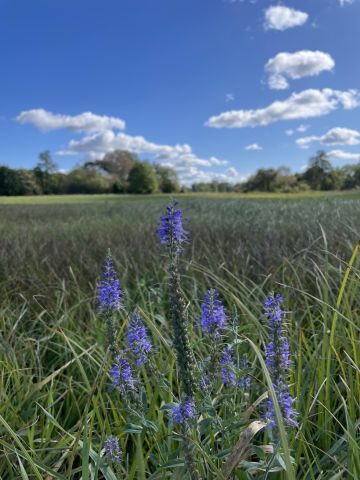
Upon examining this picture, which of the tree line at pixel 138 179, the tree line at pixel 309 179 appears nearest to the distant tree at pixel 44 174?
the tree line at pixel 138 179

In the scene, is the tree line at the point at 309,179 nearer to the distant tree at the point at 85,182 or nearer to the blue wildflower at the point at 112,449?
the distant tree at the point at 85,182

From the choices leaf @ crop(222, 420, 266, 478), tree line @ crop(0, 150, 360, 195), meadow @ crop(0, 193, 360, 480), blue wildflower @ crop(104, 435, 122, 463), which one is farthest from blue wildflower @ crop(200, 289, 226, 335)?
tree line @ crop(0, 150, 360, 195)

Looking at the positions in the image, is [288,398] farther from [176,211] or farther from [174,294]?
[176,211]

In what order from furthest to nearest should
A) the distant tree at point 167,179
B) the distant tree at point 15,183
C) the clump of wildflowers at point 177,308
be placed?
1. the distant tree at point 167,179
2. the distant tree at point 15,183
3. the clump of wildflowers at point 177,308

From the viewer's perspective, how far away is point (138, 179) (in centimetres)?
6556

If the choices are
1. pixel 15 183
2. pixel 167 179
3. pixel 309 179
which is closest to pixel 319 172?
pixel 309 179

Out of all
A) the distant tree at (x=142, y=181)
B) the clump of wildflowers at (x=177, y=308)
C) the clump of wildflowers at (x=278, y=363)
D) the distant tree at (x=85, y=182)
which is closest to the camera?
the clump of wildflowers at (x=177, y=308)

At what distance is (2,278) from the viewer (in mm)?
3861

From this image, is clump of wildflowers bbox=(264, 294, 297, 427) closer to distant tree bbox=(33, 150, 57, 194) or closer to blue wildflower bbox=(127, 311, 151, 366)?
blue wildflower bbox=(127, 311, 151, 366)

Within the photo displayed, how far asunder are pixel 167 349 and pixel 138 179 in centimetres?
6507

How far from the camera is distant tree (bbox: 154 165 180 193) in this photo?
72625mm

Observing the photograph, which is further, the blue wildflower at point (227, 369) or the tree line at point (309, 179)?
the tree line at point (309, 179)

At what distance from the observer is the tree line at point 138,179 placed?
63594 millimetres

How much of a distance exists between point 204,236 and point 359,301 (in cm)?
263
